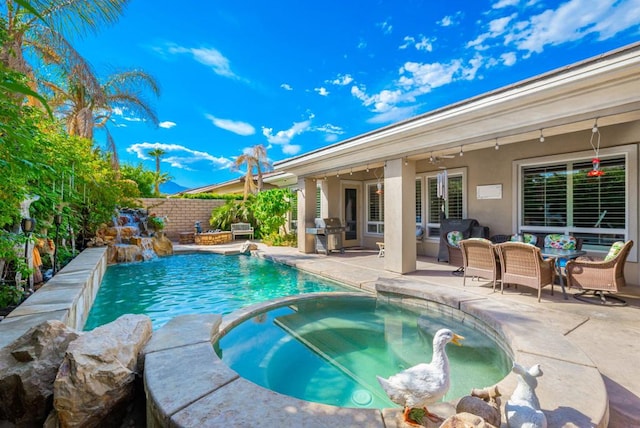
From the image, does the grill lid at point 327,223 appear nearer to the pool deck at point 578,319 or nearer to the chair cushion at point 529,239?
the pool deck at point 578,319

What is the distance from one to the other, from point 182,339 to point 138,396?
556mm

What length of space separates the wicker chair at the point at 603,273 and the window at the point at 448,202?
3.71 meters

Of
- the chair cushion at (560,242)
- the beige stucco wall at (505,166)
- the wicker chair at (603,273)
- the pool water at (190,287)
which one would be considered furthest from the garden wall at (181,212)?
the wicker chair at (603,273)

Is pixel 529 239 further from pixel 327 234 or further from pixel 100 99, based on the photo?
pixel 100 99

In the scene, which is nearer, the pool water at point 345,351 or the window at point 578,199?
the pool water at point 345,351

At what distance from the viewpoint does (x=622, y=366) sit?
9.23 ft

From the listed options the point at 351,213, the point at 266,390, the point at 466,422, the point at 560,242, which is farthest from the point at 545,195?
the point at 266,390

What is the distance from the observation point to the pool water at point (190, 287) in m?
5.34

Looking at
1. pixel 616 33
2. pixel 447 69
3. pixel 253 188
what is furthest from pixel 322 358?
pixel 253 188

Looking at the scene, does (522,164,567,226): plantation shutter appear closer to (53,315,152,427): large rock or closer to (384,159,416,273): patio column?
(384,159,416,273): patio column

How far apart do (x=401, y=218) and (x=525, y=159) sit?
3422 mm

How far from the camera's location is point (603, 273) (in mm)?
4508

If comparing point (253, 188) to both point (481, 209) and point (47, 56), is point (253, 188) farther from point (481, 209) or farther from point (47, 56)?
point (481, 209)

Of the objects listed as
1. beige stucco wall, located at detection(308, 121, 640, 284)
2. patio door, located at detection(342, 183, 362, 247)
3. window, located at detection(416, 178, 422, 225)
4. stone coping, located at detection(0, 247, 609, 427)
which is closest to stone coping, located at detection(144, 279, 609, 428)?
stone coping, located at detection(0, 247, 609, 427)
